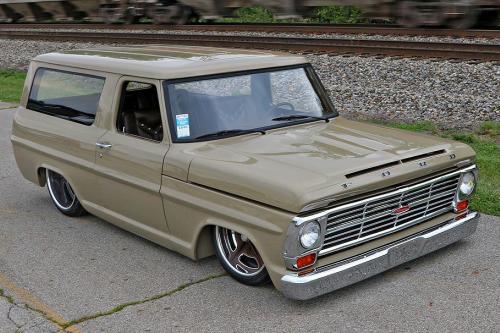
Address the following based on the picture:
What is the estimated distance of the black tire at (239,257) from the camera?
468 centimetres

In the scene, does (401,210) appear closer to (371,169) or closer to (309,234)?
(371,169)

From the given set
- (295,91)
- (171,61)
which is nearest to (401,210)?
(295,91)

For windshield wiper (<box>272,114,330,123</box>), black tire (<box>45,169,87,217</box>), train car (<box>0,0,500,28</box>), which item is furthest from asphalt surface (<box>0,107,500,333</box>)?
train car (<box>0,0,500,28</box>)

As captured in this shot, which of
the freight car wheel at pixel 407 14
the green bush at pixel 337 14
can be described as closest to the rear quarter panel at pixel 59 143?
the freight car wheel at pixel 407 14

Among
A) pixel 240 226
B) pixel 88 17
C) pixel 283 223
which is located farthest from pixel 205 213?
pixel 88 17

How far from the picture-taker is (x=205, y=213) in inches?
185

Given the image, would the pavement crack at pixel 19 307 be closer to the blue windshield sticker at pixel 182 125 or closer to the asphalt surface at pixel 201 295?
the asphalt surface at pixel 201 295

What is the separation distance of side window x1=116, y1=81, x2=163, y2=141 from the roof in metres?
0.16

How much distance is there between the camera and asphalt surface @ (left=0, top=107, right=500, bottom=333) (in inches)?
168

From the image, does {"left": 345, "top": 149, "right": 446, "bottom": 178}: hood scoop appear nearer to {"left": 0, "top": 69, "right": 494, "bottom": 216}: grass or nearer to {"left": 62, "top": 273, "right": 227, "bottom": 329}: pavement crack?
{"left": 62, "top": 273, "right": 227, "bottom": 329}: pavement crack

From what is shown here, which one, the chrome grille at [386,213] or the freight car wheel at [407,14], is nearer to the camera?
the chrome grille at [386,213]

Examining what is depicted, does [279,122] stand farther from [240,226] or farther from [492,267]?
[492,267]

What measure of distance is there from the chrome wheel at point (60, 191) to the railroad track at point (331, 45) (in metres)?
7.26

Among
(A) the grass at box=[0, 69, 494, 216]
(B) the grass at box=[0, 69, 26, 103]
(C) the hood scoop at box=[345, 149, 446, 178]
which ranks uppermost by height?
(C) the hood scoop at box=[345, 149, 446, 178]
